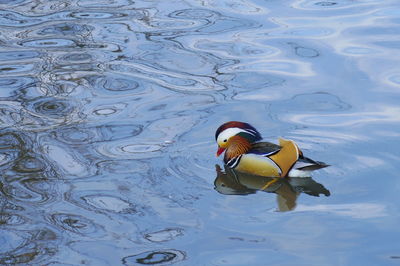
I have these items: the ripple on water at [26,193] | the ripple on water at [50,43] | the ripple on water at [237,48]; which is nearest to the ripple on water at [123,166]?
the ripple on water at [26,193]

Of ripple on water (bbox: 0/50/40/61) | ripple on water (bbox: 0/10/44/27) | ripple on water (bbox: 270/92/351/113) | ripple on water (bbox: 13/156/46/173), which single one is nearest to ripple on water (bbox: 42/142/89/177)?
ripple on water (bbox: 13/156/46/173)

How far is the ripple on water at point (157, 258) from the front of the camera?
5.89 metres

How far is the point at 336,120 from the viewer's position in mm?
8227

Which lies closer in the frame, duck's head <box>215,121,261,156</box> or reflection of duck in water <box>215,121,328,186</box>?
reflection of duck in water <box>215,121,328,186</box>

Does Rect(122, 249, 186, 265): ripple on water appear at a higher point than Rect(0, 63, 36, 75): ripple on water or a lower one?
lower

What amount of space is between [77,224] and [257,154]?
175 cm

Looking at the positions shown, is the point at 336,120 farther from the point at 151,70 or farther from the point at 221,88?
the point at 151,70

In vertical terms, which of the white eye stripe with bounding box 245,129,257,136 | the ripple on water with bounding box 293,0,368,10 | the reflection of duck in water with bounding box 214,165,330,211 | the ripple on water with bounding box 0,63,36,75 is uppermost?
the ripple on water with bounding box 293,0,368,10

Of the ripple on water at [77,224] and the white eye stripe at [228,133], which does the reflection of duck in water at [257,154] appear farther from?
the ripple on water at [77,224]

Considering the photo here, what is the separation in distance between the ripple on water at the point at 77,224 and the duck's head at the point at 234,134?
1577 millimetres

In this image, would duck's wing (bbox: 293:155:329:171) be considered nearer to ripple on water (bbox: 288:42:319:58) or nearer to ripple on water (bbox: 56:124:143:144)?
ripple on water (bbox: 56:124:143:144)

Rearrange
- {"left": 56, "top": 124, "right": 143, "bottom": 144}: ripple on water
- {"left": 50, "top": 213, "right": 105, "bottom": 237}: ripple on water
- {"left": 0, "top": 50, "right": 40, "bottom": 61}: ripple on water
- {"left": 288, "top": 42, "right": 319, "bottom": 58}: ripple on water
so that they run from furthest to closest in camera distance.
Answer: {"left": 0, "top": 50, "right": 40, "bottom": 61}: ripple on water < {"left": 288, "top": 42, "right": 319, "bottom": 58}: ripple on water < {"left": 56, "top": 124, "right": 143, "bottom": 144}: ripple on water < {"left": 50, "top": 213, "right": 105, "bottom": 237}: ripple on water

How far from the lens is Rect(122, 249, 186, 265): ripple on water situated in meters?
5.89

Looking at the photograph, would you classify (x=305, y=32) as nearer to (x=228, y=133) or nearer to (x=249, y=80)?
(x=249, y=80)
